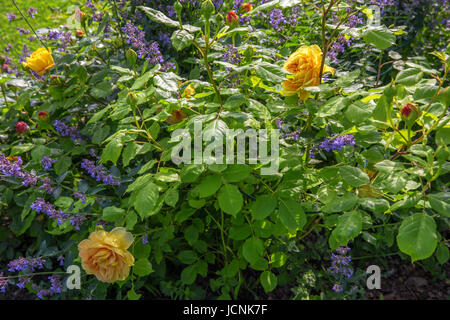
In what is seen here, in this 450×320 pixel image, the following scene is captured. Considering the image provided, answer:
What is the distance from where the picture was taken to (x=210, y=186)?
1131 mm

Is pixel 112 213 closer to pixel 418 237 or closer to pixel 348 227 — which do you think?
pixel 348 227

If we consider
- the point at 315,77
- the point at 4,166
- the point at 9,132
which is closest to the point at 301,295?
the point at 315,77

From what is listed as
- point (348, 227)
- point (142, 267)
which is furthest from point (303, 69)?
point (142, 267)

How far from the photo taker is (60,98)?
1806 millimetres

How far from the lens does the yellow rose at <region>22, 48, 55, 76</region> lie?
1.68 meters

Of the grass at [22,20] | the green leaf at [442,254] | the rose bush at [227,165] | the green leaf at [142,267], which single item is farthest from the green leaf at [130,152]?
the grass at [22,20]

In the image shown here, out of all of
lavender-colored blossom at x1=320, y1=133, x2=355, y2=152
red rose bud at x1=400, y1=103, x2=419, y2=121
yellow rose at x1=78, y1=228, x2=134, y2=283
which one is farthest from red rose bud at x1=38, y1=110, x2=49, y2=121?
red rose bud at x1=400, y1=103, x2=419, y2=121

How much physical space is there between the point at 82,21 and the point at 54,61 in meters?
0.24

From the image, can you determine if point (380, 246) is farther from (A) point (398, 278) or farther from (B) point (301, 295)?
(B) point (301, 295)

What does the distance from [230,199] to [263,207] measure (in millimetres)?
130

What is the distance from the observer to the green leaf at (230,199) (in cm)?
110

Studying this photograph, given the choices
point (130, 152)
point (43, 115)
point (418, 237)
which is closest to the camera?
point (418, 237)

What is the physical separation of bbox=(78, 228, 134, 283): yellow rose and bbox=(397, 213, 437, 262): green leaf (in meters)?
0.82

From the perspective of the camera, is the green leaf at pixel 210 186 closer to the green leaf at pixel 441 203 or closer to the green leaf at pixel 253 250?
the green leaf at pixel 253 250
